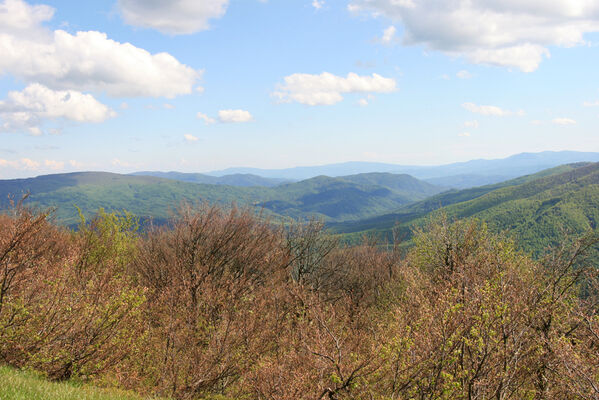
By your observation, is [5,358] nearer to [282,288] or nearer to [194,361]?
[194,361]

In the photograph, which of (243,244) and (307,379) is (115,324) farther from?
(243,244)

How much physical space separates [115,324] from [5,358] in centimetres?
481

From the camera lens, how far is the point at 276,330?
2436 centimetres

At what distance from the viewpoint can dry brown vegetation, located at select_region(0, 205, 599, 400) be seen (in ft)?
44.8

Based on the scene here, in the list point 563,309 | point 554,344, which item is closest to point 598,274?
point 563,309

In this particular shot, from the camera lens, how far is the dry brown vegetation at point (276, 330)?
44.8 ft

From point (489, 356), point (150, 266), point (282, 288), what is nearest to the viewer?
point (489, 356)

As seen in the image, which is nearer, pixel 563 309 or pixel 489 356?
pixel 489 356

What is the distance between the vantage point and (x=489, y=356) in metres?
13.1

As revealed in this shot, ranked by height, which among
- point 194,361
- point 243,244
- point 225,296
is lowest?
point 194,361

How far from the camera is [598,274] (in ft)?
54.9

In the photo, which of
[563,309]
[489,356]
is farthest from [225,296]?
[563,309]

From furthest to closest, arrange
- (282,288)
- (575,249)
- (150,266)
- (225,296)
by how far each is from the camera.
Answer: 1. (150,266)
2. (282,288)
3. (225,296)
4. (575,249)

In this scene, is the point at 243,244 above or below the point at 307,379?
above
